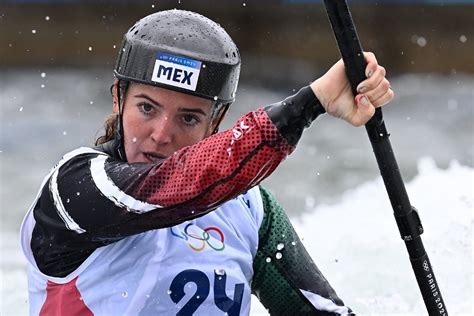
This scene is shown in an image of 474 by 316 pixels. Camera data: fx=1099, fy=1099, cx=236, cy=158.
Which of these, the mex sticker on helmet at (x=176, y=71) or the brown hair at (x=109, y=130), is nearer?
the mex sticker on helmet at (x=176, y=71)

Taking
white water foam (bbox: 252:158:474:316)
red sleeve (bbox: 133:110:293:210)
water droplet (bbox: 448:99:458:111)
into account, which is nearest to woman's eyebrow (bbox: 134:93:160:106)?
red sleeve (bbox: 133:110:293:210)

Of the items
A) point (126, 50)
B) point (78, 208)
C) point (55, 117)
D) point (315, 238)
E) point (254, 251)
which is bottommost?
point (55, 117)

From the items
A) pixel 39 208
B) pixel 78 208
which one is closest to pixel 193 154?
pixel 78 208

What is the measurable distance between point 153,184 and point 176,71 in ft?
1.22

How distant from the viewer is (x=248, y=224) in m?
2.69

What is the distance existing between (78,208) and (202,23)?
58 cm

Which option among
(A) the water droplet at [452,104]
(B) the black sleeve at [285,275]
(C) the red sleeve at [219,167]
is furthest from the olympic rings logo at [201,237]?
(A) the water droplet at [452,104]

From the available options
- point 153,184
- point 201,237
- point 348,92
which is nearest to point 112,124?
point 201,237

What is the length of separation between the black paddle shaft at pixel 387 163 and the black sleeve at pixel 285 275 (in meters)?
0.31

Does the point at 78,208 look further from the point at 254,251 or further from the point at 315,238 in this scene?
the point at 315,238

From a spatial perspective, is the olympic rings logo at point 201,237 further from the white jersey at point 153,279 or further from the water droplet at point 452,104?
the water droplet at point 452,104

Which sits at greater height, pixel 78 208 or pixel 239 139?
pixel 239 139

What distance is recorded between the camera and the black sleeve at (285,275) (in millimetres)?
2754

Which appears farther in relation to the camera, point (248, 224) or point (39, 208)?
point (248, 224)
